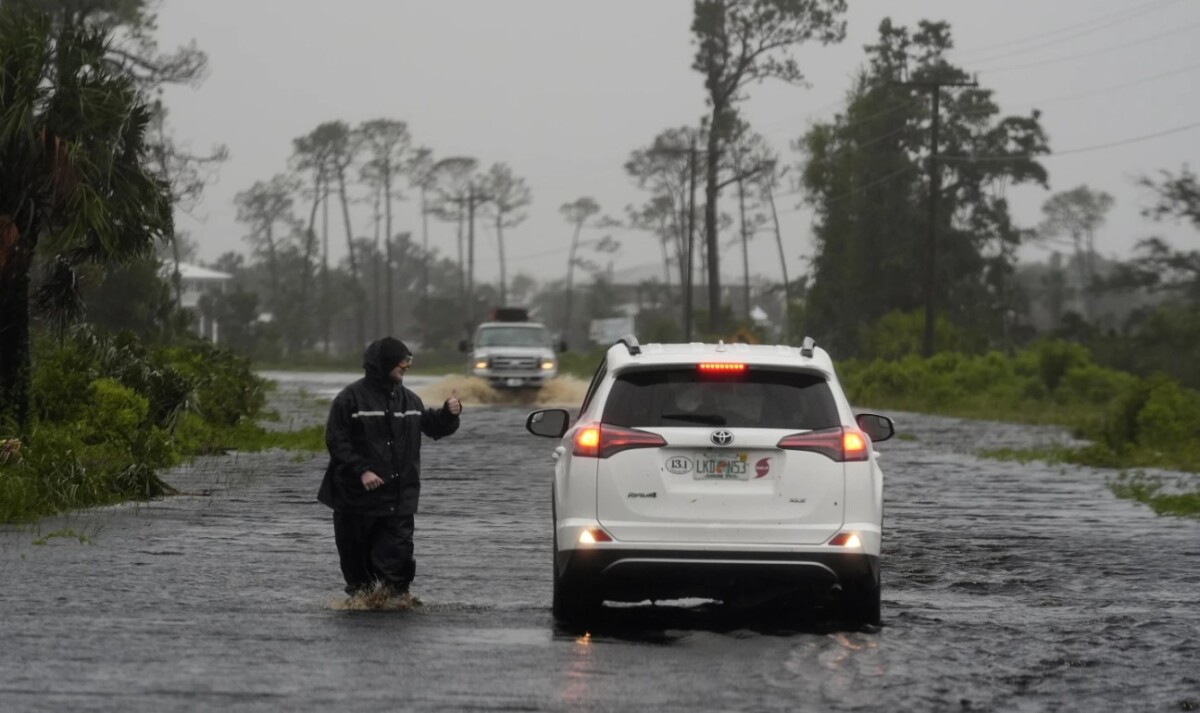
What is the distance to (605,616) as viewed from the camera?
11.9m

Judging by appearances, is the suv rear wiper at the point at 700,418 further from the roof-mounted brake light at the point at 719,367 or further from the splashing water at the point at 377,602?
the splashing water at the point at 377,602

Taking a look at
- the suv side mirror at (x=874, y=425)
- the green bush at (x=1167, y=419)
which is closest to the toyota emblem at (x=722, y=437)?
the suv side mirror at (x=874, y=425)

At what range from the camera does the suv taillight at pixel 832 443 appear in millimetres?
10812

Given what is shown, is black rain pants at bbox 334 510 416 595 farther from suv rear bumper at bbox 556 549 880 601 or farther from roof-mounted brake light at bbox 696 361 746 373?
roof-mounted brake light at bbox 696 361 746 373

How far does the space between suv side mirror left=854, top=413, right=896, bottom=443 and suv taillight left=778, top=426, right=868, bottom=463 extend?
83cm

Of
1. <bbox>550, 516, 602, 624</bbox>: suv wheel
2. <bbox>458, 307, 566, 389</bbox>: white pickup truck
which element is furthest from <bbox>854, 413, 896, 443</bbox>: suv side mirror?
<bbox>458, 307, 566, 389</bbox>: white pickup truck

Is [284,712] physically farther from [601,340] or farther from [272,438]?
[601,340]

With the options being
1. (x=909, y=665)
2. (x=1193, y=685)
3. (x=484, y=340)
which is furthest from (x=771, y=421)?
(x=484, y=340)

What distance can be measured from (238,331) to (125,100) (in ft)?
282

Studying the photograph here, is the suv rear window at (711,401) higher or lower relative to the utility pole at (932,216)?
lower

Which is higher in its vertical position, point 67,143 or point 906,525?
point 67,143

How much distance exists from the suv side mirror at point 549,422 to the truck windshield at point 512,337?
122 ft

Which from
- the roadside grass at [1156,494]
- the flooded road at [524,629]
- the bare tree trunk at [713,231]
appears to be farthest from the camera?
the bare tree trunk at [713,231]

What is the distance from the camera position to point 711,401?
437 inches
